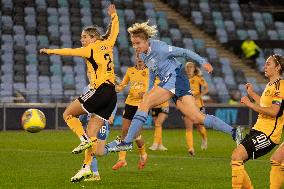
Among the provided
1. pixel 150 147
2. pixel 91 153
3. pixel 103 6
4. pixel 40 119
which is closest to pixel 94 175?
pixel 91 153

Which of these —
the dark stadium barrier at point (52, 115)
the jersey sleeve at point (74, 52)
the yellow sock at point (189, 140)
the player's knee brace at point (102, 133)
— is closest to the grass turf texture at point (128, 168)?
the yellow sock at point (189, 140)

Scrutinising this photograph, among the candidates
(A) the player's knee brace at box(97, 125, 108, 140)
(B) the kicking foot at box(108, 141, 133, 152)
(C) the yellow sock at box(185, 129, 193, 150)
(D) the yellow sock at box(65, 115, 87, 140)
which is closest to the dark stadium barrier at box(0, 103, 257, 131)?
(C) the yellow sock at box(185, 129, 193, 150)

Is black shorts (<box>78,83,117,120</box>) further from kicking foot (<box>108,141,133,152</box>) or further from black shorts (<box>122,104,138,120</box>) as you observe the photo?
black shorts (<box>122,104,138,120</box>)

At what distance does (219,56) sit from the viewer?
133 feet

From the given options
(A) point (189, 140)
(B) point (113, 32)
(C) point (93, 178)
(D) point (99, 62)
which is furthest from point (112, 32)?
(A) point (189, 140)

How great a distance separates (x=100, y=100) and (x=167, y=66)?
1.26 metres

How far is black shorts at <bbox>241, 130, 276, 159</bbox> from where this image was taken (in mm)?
10844

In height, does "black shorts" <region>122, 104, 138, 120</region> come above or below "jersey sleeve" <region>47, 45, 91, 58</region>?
below

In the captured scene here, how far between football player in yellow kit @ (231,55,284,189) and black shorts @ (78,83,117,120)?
128 inches

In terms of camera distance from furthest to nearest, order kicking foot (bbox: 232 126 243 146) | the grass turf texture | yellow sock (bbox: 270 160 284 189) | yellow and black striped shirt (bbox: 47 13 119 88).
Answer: the grass turf texture, yellow and black striped shirt (bbox: 47 13 119 88), kicking foot (bbox: 232 126 243 146), yellow sock (bbox: 270 160 284 189)

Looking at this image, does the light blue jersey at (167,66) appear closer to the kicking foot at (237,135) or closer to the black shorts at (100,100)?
the black shorts at (100,100)

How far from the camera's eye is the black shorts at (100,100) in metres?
13.6

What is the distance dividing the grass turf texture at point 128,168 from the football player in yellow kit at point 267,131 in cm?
243

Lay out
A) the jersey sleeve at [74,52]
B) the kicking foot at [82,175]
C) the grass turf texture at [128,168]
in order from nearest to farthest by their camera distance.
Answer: the jersey sleeve at [74,52], the kicking foot at [82,175], the grass turf texture at [128,168]
